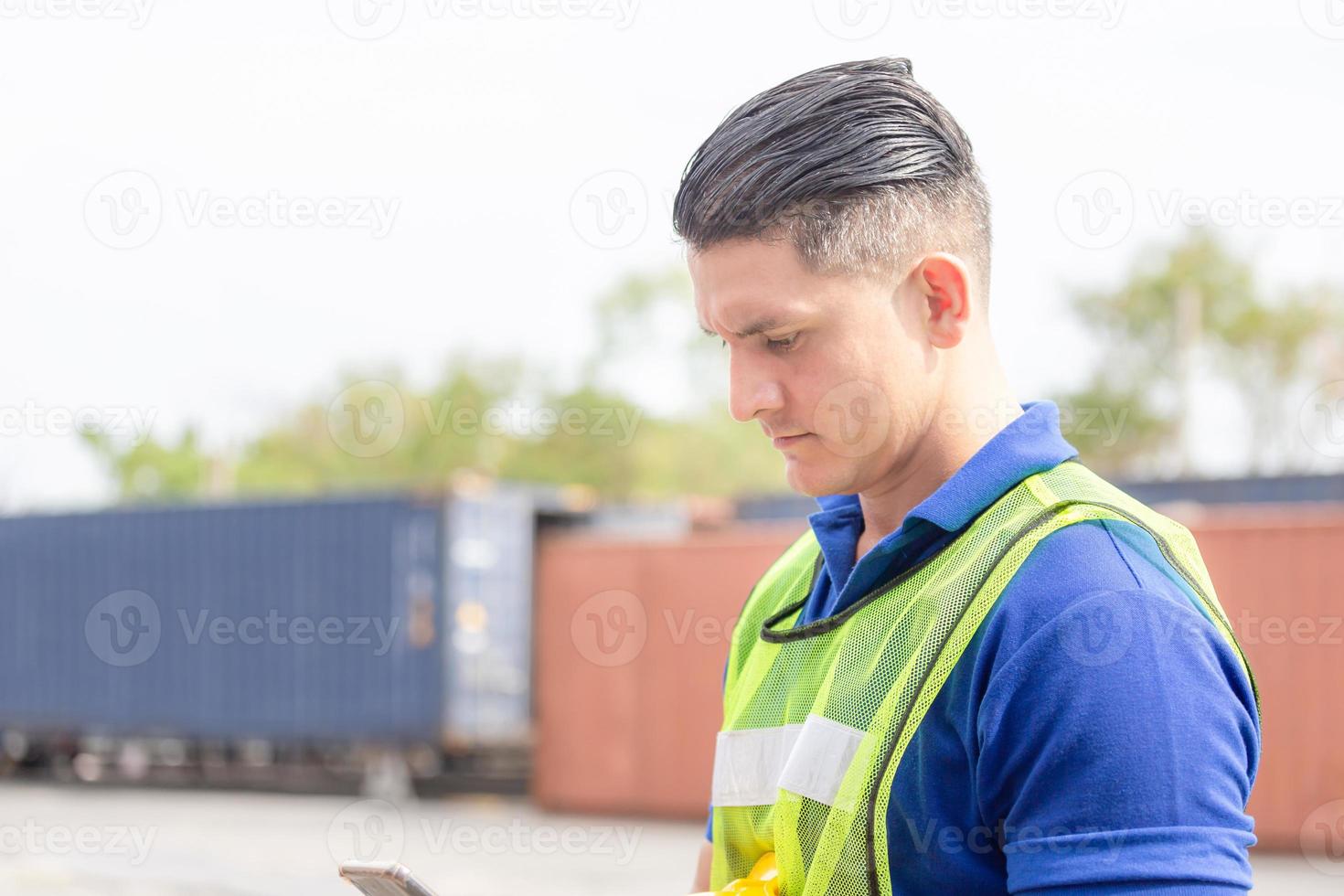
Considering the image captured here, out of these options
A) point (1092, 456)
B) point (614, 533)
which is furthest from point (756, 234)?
point (1092, 456)

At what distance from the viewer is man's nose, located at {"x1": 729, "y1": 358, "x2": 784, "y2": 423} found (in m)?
1.61

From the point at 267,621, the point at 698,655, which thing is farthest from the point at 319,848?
the point at 267,621

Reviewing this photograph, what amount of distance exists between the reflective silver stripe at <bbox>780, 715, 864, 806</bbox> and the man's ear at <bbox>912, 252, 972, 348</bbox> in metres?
0.46

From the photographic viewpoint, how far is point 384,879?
155cm

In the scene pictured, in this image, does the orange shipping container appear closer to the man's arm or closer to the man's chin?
the man's chin

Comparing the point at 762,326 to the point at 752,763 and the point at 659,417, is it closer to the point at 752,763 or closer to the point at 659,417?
the point at 752,763

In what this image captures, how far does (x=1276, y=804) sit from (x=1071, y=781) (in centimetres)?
1072

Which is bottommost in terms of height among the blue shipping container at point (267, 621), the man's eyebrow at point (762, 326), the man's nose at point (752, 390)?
the blue shipping container at point (267, 621)

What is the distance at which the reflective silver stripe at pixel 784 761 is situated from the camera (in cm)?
147

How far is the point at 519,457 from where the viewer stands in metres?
51.3

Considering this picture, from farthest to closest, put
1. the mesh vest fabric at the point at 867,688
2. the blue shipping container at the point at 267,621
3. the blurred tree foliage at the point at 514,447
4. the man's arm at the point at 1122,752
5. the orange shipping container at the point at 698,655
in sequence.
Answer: the blurred tree foliage at the point at 514,447
the blue shipping container at the point at 267,621
the orange shipping container at the point at 698,655
the mesh vest fabric at the point at 867,688
the man's arm at the point at 1122,752

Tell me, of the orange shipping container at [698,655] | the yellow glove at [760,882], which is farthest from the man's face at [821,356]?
the orange shipping container at [698,655]

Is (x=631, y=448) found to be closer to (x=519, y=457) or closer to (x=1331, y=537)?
(x=519, y=457)

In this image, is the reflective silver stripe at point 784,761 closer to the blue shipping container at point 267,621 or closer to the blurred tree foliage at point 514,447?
the blue shipping container at point 267,621
